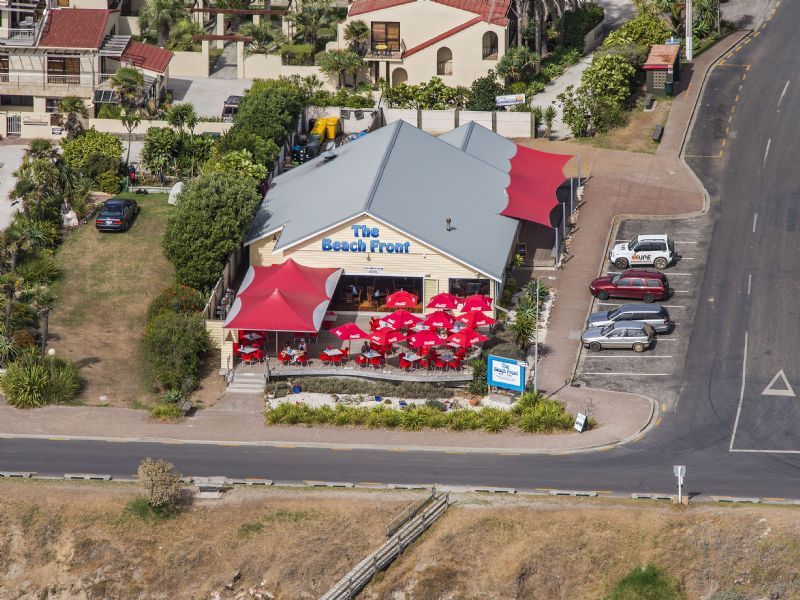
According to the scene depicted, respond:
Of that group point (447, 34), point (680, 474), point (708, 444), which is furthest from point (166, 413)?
point (447, 34)

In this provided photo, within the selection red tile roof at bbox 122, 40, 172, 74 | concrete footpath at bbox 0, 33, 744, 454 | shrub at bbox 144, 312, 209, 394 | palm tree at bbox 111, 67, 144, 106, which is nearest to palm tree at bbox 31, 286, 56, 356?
concrete footpath at bbox 0, 33, 744, 454

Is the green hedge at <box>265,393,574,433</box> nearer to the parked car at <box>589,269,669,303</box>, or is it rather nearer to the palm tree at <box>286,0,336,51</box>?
the parked car at <box>589,269,669,303</box>

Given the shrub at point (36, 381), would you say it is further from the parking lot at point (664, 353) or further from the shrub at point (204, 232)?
the parking lot at point (664, 353)

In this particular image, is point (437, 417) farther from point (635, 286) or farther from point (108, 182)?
point (108, 182)

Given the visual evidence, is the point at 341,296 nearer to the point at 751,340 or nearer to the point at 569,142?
the point at 751,340

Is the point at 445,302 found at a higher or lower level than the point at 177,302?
higher

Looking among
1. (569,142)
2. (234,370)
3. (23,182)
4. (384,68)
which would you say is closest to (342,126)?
(384,68)

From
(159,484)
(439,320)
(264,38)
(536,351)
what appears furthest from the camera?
(264,38)
